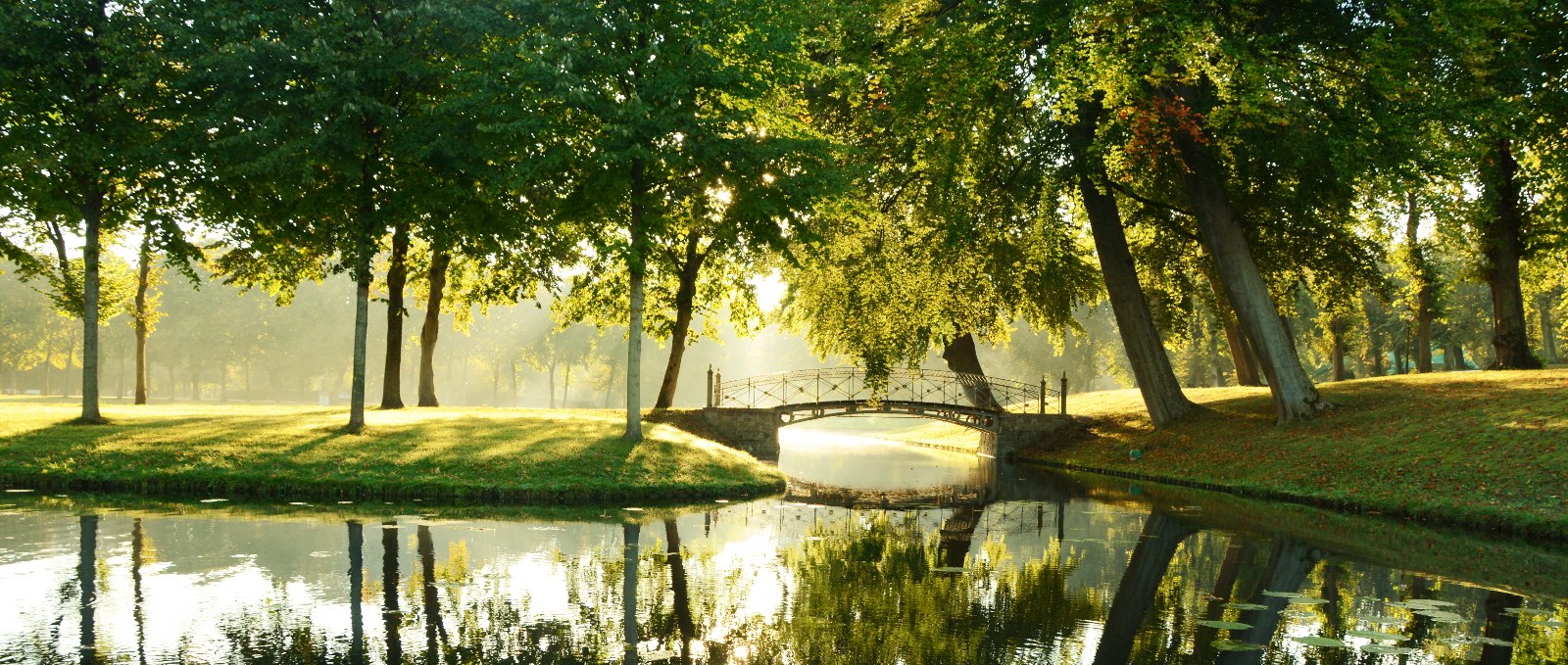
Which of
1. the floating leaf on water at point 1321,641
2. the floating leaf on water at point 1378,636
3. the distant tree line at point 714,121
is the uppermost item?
the distant tree line at point 714,121

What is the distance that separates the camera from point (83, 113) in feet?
68.3

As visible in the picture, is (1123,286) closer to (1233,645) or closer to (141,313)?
(1233,645)

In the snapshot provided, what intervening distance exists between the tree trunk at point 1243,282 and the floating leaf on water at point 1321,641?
18010 millimetres

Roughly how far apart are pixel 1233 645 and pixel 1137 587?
2.61 metres

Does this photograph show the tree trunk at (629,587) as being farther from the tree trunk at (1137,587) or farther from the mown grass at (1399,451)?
the mown grass at (1399,451)

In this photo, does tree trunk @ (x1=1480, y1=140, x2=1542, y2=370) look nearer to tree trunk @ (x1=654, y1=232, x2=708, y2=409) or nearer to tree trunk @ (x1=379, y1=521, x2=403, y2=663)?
tree trunk @ (x1=654, y1=232, x2=708, y2=409)

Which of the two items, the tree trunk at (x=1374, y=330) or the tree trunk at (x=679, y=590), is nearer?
the tree trunk at (x=679, y=590)

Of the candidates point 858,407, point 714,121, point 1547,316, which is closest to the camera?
point 714,121

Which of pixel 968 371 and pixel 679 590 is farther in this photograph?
pixel 968 371

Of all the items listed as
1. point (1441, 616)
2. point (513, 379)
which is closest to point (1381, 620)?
point (1441, 616)

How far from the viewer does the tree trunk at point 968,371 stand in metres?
36.3

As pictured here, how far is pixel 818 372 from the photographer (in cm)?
3572

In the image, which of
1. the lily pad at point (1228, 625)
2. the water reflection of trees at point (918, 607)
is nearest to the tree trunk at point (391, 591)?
the water reflection of trees at point (918, 607)

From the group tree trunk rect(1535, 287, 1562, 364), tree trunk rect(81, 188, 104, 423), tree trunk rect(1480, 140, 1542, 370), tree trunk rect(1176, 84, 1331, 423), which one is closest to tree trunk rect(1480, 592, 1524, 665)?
tree trunk rect(1176, 84, 1331, 423)
